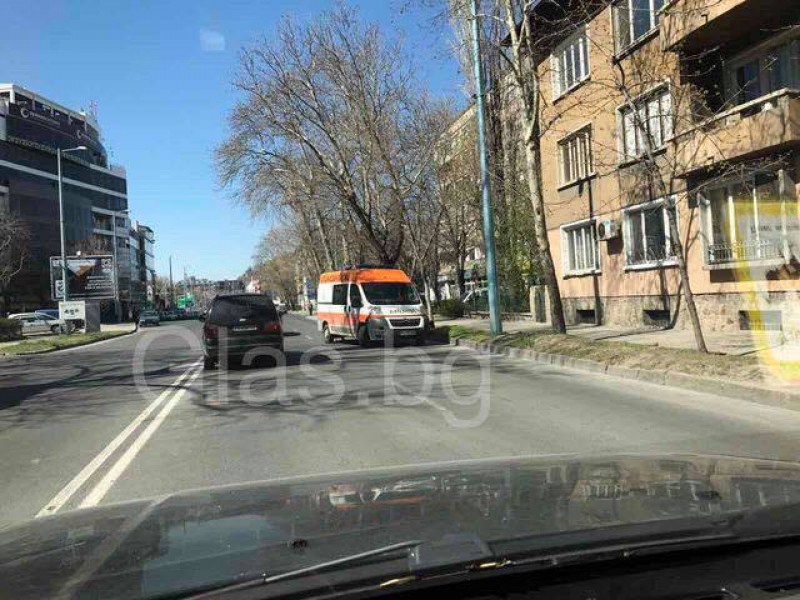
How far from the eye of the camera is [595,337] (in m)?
18.3

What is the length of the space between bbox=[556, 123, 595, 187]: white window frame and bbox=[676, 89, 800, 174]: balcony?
5708mm

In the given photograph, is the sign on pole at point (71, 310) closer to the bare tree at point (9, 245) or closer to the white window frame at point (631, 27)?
the bare tree at point (9, 245)

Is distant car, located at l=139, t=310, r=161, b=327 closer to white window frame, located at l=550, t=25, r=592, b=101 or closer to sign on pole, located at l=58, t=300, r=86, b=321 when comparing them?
sign on pole, located at l=58, t=300, r=86, b=321

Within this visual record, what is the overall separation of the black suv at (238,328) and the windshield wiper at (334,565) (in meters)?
14.9

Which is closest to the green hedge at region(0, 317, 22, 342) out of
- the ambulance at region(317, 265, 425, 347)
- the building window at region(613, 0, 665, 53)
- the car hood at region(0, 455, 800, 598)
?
the ambulance at region(317, 265, 425, 347)

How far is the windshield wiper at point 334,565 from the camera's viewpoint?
2047 millimetres

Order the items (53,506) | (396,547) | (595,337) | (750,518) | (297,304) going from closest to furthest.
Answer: (396,547) < (750,518) < (53,506) < (595,337) < (297,304)

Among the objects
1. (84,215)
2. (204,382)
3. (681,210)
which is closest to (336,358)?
(204,382)

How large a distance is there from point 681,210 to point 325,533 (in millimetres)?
17972

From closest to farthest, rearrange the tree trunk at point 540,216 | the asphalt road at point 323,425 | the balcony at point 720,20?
the asphalt road at point 323,425 → the balcony at point 720,20 → the tree trunk at point 540,216

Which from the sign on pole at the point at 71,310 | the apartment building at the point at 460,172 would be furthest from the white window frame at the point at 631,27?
the sign on pole at the point at 71,310

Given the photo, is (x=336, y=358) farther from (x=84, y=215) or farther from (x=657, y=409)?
(x=84, y=215)

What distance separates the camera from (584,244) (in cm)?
2419

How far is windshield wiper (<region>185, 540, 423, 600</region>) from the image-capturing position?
2047 millimetres
